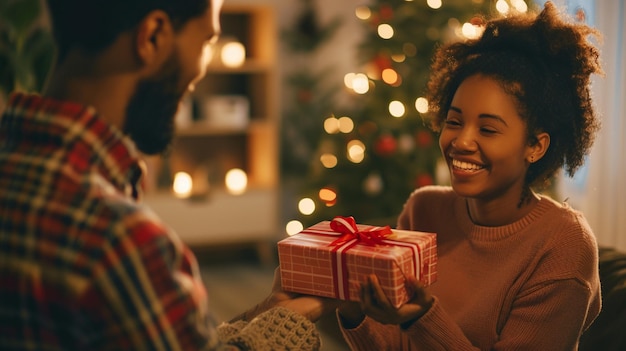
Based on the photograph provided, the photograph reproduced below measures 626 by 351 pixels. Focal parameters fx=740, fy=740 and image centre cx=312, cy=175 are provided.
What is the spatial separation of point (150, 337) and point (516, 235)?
0.93m

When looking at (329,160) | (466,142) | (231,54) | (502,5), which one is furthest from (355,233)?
(231,54)

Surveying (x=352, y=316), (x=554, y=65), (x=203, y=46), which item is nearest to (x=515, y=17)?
(x=554, y=65)

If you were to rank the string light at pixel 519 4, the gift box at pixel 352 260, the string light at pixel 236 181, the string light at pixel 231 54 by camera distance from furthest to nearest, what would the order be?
the string light at pixel 236 181
the string light at pixel 231 54
the string light at pixel 519 4
the gift box at pixel 352 260

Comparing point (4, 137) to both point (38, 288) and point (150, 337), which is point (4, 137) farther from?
point (150, 337)

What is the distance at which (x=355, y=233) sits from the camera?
4.81ft

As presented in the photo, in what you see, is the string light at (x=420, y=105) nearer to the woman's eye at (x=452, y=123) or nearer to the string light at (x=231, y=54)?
the string light at (x=231, y=54)

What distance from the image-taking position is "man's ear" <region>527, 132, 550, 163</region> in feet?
5.12

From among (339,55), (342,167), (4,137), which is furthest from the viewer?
(339,55)

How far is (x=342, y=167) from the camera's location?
162 inches

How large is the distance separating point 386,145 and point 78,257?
10.2 feet

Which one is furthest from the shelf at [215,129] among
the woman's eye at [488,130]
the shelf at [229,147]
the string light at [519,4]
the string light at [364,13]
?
the woman's eye at [488,130]

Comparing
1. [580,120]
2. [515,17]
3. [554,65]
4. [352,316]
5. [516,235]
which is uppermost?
[515,17]

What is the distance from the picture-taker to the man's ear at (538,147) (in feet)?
5.12

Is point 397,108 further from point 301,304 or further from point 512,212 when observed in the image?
point 301,304
